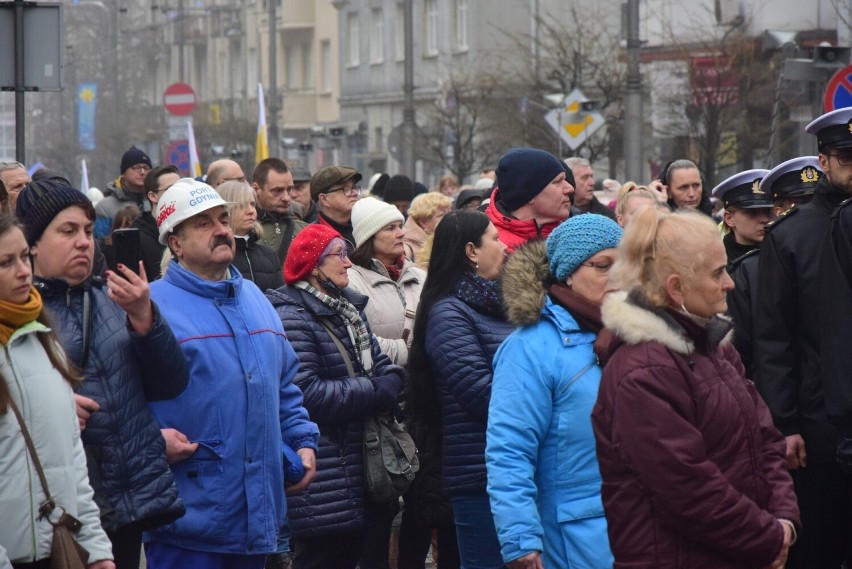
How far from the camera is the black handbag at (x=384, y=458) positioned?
705 centimetres

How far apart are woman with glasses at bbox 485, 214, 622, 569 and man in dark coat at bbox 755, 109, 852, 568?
63.9 inches

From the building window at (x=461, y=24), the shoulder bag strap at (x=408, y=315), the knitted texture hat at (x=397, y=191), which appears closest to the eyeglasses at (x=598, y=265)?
the shoulder bag strap at (x=408, y=315)

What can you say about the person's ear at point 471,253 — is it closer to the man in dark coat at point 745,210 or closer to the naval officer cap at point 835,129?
the naval officer cap at point 835,129

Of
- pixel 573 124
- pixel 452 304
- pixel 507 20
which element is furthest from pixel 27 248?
pixel 507 20

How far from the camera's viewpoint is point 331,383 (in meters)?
6.94

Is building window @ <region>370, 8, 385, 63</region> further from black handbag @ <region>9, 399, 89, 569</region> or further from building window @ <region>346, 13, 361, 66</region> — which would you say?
black handbag @ <region>9, 399, 89, 569</region>

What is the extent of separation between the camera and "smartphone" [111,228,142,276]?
18.7ft

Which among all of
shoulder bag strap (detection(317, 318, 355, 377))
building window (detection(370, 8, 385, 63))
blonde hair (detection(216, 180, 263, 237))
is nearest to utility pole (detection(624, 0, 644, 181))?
blonde hair (detection(216, 180, 263, 237))

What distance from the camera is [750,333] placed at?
7.29 m

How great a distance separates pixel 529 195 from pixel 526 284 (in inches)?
70.8

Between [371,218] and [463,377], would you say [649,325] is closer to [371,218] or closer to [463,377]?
→ [463,377]

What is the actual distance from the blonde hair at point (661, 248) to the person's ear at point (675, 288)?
10 mm

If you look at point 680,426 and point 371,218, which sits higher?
point 371,218

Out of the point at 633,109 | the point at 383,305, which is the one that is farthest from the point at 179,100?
the point at 383,305
